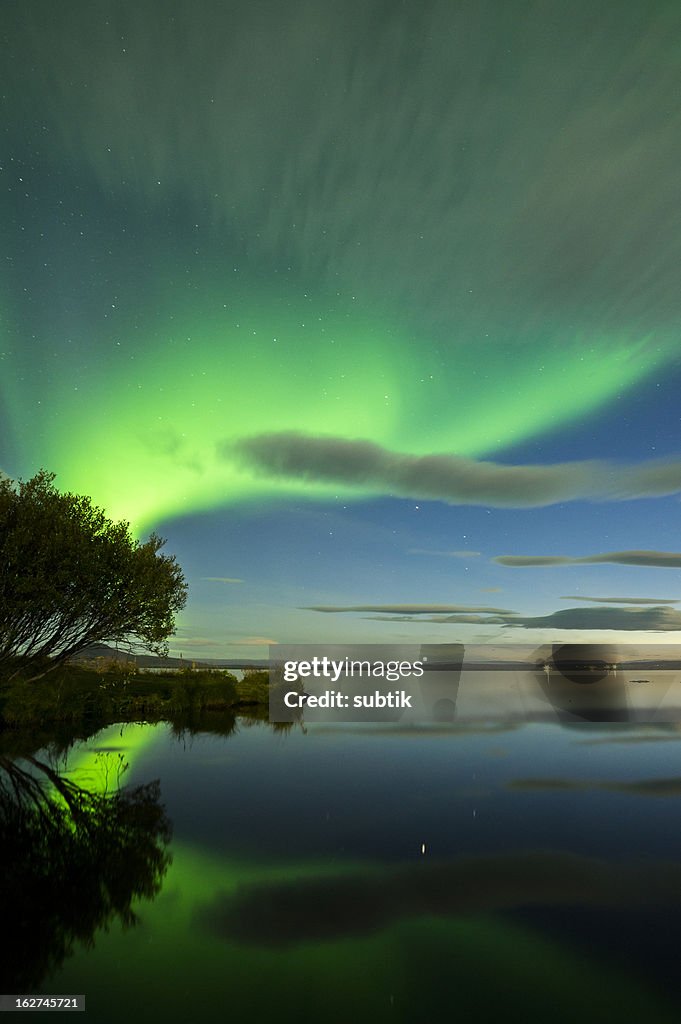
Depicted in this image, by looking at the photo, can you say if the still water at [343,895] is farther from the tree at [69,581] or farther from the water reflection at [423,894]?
the tree at [69,581]

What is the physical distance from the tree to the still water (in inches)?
578

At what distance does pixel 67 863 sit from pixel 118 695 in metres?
44.3

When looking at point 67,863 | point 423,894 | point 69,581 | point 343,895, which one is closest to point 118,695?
point 69,581

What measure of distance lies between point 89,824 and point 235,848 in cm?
564

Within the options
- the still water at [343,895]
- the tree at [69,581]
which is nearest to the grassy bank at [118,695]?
the tree at [69,581]

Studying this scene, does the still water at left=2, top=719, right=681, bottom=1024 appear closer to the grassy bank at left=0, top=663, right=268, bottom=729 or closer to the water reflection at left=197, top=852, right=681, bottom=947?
the water reflection at left=197, top=852, right=681, bottom=947

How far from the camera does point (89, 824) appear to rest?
19.9m

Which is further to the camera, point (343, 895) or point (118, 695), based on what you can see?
point (118, 695)

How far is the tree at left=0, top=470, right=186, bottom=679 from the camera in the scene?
4053cm

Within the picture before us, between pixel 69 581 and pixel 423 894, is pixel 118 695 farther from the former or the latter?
pixel 423 894

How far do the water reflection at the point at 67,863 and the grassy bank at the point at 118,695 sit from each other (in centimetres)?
1969

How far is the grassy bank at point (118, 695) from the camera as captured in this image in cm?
4434

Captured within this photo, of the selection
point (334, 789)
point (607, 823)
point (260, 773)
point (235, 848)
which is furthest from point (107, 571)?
point (607, 823)

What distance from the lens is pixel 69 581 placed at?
138ft
